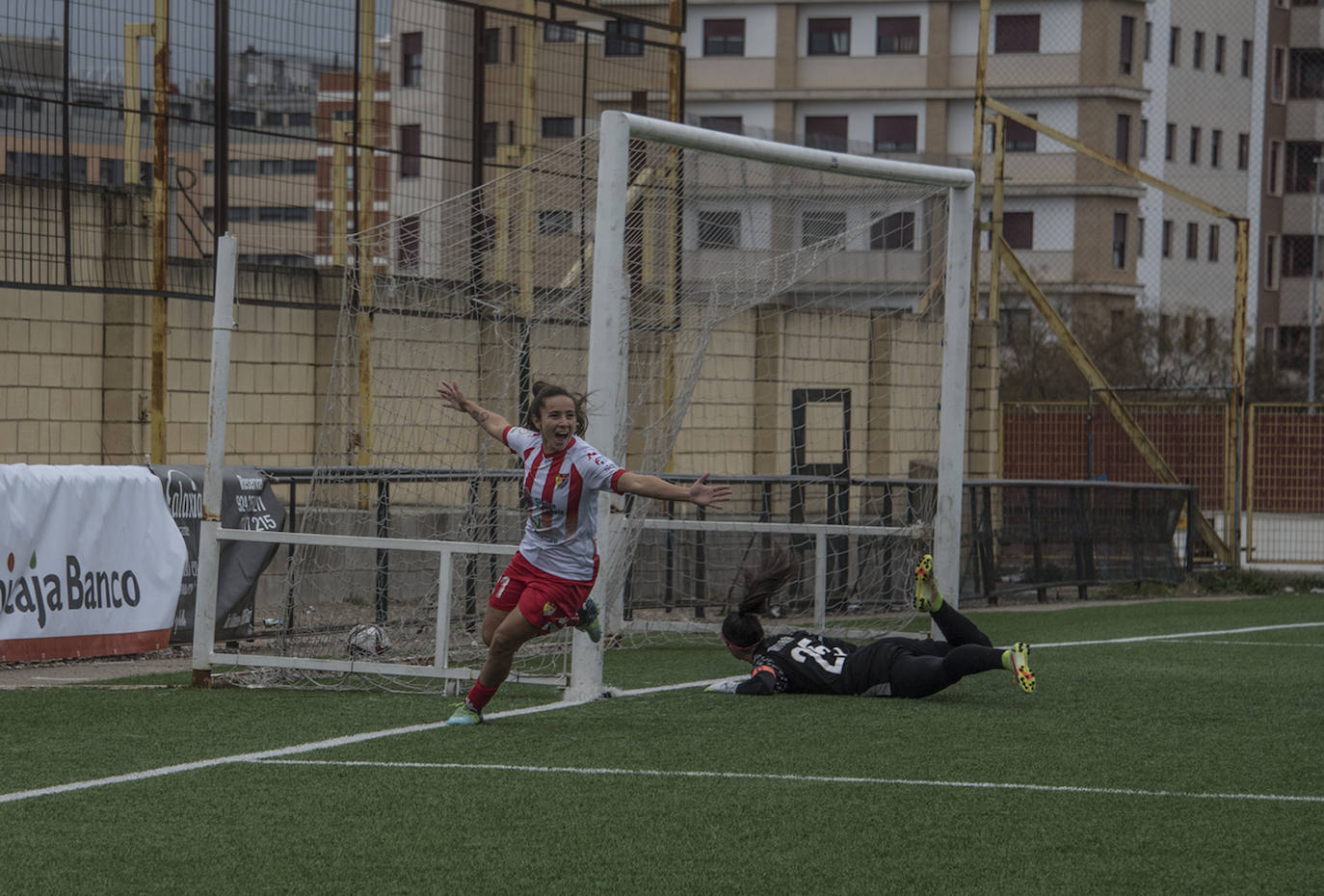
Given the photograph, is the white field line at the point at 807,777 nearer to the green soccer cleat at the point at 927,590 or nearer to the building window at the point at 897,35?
the green soccer cleat at the point at 927,590

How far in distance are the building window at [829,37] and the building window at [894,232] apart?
54.7m

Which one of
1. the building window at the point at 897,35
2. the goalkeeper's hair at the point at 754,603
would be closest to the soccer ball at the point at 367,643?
the goalkeeper's hair at the point at 754,603

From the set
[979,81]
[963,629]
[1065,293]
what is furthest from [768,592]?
[1065,293]

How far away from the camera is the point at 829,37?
66.3m

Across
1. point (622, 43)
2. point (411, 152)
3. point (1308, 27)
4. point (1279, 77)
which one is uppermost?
point (1308, 27)

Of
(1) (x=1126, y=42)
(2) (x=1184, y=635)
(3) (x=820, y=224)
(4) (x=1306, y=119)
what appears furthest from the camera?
(4) (x=1306, y=119)

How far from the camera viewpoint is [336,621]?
10.7 meters

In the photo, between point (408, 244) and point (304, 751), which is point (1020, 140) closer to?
point (408, 244)

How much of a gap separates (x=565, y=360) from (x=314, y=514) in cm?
194

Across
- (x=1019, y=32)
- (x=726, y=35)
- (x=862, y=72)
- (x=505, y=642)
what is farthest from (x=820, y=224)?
(x=726, y=35)

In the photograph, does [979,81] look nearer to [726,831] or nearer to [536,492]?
[536,492]

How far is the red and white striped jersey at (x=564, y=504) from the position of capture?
8312 millimetres

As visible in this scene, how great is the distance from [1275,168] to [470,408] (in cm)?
6480

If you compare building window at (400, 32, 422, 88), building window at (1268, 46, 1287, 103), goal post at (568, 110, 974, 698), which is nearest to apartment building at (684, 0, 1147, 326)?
building window at (1268, 46, 1287, 103)
